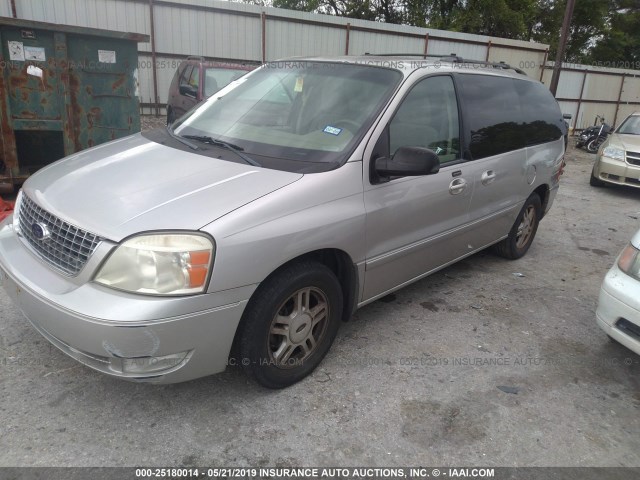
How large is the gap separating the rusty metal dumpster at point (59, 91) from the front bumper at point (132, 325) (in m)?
3.86

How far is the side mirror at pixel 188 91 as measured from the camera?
28.0ft

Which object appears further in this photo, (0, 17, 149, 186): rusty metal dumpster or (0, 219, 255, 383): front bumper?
(0, 17, 149, 186): rusty metal dumpster

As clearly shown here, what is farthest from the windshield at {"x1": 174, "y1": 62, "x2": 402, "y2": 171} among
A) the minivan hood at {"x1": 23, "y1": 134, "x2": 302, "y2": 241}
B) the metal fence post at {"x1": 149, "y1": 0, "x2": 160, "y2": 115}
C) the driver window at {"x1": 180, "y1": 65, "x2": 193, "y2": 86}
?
the metal fence post at {"x1": 149, "y1": 0, "x2": 160, "y2": 115}

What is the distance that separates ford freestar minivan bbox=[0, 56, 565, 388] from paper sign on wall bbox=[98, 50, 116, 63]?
10.0ft

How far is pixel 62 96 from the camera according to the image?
5707 mm

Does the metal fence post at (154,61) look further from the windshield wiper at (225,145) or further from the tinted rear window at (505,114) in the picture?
the windshield wiper at (225,145)

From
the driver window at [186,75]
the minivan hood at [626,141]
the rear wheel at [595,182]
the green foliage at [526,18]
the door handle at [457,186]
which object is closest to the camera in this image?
the door handle at [457,186]

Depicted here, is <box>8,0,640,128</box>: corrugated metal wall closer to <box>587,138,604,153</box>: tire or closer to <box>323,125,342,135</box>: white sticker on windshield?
<box>587,138,604,153</box>: tire

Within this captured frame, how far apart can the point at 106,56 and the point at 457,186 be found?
15.2 feet

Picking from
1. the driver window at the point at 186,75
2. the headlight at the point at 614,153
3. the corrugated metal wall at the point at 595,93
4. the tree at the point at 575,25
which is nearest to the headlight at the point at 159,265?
the driver window at the point at 186,75

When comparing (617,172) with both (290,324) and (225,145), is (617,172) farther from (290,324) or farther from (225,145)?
(290,324)

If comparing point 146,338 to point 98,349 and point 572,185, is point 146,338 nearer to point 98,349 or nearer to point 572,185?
point 98,349

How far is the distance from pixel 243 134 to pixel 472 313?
2.21 metres

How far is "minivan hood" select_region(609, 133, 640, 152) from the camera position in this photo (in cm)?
875
